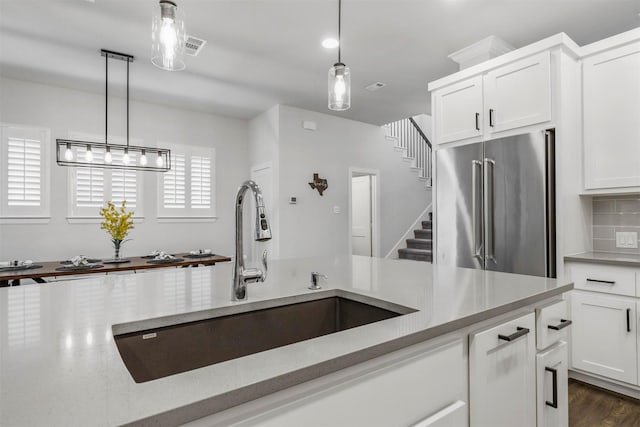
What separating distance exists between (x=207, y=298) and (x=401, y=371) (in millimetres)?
672

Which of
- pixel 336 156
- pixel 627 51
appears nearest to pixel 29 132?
pixel 336 156

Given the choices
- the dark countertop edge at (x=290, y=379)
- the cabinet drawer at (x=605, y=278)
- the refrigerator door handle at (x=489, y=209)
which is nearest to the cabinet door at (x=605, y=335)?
the cabinet drawer at (x=605, y=278)

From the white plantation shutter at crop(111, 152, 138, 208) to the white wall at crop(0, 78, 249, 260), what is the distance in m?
0.16

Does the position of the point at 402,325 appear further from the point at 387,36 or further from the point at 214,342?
the point at 387,36

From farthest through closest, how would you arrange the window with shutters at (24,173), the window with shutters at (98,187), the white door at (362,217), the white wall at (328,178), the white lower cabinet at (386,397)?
the white door at (362,217)
the white wall at (328,178)
the window with shutters at (98,187)
the window with shutters at (24,173)
the white lower cabinet at (386,397)

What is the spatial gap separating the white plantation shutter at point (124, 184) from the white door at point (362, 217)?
378 cm

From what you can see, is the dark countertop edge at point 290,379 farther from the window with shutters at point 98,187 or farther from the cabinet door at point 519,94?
the window with shutters at point 98,187

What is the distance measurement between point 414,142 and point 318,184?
2.75 meters

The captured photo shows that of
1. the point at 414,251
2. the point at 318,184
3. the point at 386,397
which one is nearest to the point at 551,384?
the point at 386,397

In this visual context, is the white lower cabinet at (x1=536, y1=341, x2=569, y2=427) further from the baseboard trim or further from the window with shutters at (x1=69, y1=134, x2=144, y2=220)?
the window with shutters at (x1=69, y1=134, x2=144, y2=220)

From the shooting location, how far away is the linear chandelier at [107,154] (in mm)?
3658

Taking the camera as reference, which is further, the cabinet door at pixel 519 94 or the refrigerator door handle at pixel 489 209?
the refrigerator door handle at pixel 489 209

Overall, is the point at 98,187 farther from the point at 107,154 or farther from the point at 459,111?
the point at 459,111

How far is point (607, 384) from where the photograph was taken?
→ 8.04 feet
